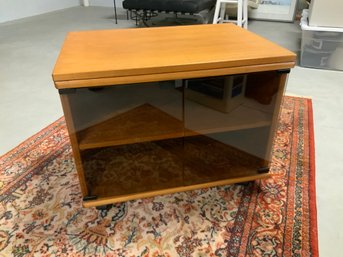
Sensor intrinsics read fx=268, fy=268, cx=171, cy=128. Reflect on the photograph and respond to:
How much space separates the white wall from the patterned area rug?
345cm

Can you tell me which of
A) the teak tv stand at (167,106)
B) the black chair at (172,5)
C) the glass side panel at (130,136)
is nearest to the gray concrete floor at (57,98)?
the teak tv stand at (167,106)

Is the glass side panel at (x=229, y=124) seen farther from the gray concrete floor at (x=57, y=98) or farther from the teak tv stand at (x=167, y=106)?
the gray concrete floor at (x=57, y=98)

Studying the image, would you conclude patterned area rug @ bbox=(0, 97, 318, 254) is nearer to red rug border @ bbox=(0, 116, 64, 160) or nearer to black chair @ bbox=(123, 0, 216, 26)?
red rug border @ bbox=(0, 116, 64, 160)

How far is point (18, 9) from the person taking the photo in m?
3.89

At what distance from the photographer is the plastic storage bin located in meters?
2.02

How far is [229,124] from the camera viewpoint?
888mm

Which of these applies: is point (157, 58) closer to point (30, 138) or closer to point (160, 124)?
point (160, 124)

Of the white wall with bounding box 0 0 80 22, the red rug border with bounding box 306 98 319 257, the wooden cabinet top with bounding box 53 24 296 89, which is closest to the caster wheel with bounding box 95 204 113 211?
the wooden cabinet top with bounding box 53 24 296 89

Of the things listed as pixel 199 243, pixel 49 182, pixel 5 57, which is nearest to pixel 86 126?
pixel 49 182

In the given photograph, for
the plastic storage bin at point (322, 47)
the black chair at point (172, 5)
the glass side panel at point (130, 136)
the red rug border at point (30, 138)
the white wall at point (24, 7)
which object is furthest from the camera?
the white wall at point (24, 7)

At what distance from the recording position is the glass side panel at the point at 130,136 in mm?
802

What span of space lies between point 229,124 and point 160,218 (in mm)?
402

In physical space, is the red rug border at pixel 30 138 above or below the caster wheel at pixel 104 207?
above

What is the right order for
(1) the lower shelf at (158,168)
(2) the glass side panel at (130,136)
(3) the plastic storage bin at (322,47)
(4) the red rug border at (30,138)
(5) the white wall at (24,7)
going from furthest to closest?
1. (5) the white wall at (24,7)
2. (3) the plastic storage bin at (322,47)
3. (4) the red rug border at (30,138)
4. (1) the lower shelf at (158,168)
5. (2) the glass side panel at (130,136)
